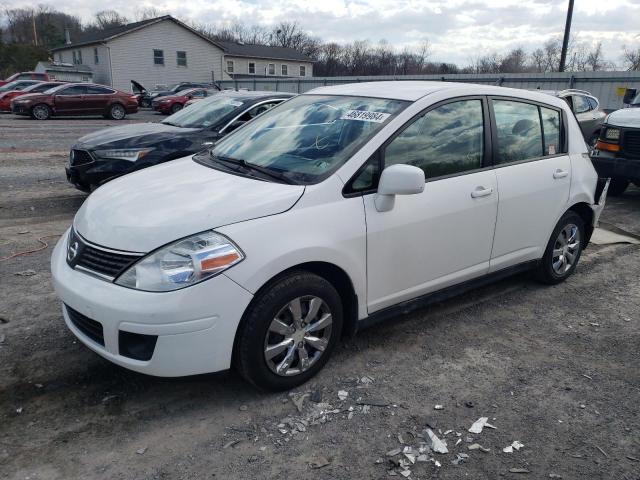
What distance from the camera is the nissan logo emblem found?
312 centimetres

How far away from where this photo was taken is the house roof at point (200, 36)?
140ft

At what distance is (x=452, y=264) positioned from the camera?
3877mm

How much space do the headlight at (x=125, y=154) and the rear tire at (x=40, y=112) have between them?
18.6 meters

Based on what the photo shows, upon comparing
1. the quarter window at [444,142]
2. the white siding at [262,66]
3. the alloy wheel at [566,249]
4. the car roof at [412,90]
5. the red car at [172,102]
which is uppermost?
the white siding at [262,66]

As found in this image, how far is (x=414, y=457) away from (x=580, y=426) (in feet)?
3.45

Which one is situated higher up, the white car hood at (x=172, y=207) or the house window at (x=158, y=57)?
the house window at (x=158, y=57)

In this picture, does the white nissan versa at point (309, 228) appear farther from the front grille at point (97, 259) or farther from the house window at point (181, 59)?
the house window at point (181, 59)

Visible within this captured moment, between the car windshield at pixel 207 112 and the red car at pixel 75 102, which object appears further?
the red car at pixel 75 102

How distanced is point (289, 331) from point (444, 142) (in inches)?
70.0

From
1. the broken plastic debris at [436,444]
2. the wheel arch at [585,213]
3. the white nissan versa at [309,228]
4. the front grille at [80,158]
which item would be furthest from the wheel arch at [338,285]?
the front grille at [80,158]

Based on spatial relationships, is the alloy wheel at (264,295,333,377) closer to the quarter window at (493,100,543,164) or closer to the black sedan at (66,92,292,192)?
the quarter window at (493,100,543,164)

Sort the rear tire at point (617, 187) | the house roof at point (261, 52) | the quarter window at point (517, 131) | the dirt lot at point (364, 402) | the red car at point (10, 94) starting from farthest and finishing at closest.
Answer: the house roof at point (261, 52) → the red car at point (10, 94) → the rear tire at point (617, 187) → the quarter window at point (517, 131) → the dirt lot at point (364, 402)

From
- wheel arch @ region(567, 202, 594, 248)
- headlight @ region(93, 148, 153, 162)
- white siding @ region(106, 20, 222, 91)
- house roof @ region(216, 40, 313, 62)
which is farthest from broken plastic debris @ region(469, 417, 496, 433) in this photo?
house roof @ region(216, 40, 313, 62)

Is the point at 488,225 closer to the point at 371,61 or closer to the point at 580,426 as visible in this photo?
the point at 580,426
